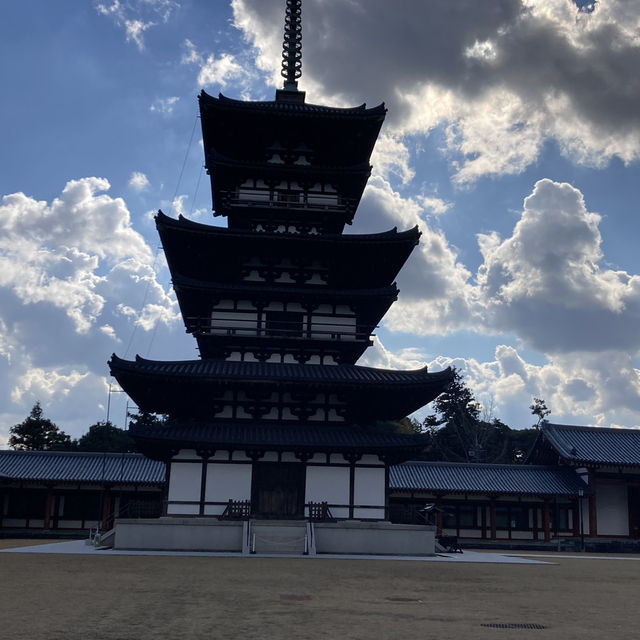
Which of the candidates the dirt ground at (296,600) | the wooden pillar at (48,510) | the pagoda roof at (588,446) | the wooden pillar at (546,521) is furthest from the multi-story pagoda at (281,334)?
the pagoda roof at (588,446)

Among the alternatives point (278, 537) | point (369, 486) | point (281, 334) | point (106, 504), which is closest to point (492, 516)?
point (369, 486)

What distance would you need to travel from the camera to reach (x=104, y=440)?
7594 cm

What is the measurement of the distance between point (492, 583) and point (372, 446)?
998 centimetres

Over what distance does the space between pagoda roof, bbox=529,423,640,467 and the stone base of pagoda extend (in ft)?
77.3

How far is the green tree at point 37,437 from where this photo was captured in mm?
75019

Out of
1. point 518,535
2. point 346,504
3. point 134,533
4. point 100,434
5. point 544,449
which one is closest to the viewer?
point 134,533

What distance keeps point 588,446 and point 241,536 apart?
30.4 meters

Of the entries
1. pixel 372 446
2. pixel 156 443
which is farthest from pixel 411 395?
pixel 156 443

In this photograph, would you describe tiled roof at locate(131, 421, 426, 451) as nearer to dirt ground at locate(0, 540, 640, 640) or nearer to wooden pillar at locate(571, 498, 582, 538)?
dirt ground at locate(0, 540, 640, 640)

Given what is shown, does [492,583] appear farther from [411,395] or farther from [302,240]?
[302,240]

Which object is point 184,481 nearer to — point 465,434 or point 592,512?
point 592,512

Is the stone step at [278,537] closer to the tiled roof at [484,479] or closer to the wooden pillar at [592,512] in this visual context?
the tiled roof at [484,479]

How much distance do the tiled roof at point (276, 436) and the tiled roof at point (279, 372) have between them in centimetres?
236

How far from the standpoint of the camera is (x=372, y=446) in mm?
28891
